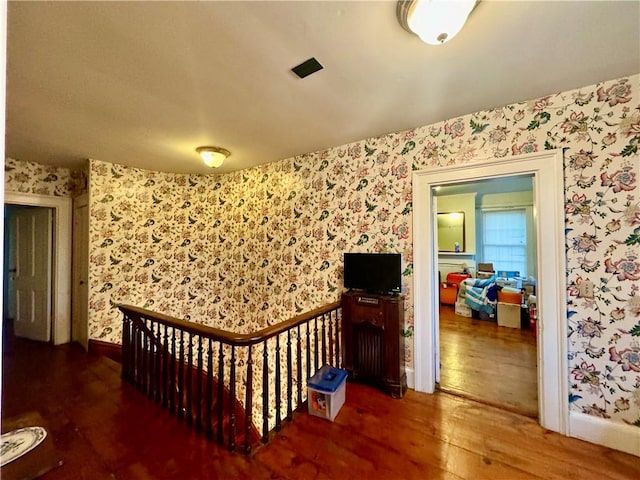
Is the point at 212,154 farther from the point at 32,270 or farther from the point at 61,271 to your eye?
the point at 32,270

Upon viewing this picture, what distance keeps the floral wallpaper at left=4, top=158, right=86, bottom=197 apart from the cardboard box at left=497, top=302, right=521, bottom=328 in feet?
20.1

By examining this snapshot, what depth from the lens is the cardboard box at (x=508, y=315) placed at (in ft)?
14.8

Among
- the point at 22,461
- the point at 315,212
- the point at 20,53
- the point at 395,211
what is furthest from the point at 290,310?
the point at 20,53

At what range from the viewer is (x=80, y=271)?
3.69 metres

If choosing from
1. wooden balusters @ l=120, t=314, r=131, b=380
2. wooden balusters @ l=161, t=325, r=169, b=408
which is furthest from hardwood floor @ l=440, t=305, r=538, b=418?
wooden balusters @ l=120, t=314, r=131, b=380

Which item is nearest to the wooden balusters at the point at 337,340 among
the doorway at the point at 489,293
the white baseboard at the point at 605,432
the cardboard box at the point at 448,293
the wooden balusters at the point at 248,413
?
the doorway at the point at 489,293

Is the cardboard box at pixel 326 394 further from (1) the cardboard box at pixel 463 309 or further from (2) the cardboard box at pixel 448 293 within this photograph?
(2) the cardboard box at pixel 448 293

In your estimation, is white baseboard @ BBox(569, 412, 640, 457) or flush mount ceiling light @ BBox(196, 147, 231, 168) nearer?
white baseboard @ BBox(569, 412, 640, 457)

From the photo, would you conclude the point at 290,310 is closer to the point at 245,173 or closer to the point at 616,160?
the point at 245,173

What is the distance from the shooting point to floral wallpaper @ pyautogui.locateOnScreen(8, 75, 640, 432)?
190 centimetres

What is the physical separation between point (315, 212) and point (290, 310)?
117 cm

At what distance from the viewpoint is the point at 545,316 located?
82.3 inches

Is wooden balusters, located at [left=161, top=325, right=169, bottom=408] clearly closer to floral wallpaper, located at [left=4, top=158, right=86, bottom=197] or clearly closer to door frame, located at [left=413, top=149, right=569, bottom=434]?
floral wallpaper, located at [left=4, top=158, right=86, bottom=197]

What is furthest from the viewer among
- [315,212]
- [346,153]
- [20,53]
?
[315,212]
